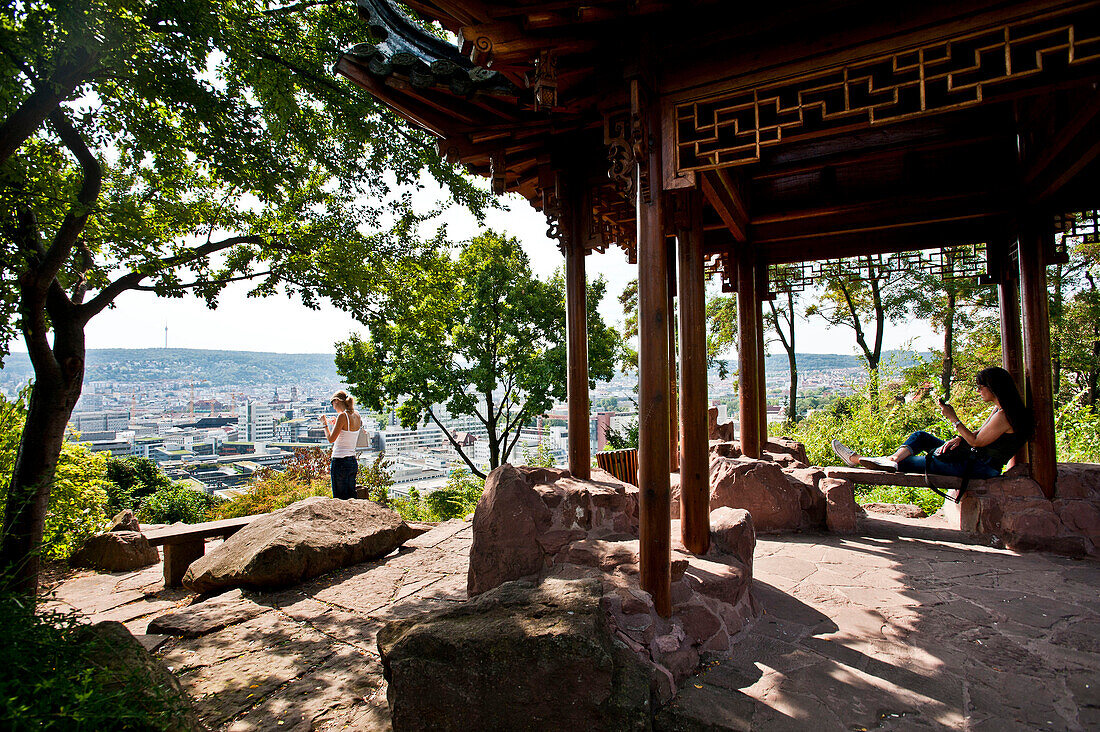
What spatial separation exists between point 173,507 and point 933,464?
12.2 meters

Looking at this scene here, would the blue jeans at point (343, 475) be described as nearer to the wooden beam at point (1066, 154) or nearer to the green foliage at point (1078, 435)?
the wooden beam at point (1066, 154)

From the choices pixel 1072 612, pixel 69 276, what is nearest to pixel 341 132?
pixel 69 276

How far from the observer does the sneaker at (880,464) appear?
6289mm

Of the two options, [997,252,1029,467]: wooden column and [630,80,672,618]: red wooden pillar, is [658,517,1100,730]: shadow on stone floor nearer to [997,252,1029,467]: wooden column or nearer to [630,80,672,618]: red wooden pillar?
[630,80,672,618]: red wooden pillar

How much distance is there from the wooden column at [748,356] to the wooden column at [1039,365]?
2.68m

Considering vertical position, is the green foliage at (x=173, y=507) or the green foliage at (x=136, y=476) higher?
the green foliage at (x=136, y=476)

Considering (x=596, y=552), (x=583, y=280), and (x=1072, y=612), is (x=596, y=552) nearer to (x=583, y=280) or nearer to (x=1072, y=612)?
(x=583, y=280)

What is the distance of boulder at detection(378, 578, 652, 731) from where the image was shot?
247cm

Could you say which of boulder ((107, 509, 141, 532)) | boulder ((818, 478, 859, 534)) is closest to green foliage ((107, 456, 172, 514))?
boulder ((107, 509, 141, 532))

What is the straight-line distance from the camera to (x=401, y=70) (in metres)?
3.89

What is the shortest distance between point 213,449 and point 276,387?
16.6ft

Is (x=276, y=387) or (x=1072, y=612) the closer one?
(x=1072, y=612)

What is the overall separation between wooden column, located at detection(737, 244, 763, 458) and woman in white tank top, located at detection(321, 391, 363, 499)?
5203 mm

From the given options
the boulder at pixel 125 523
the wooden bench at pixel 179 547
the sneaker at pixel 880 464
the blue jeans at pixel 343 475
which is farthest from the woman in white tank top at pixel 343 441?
the sneaker at pixel 880 464
